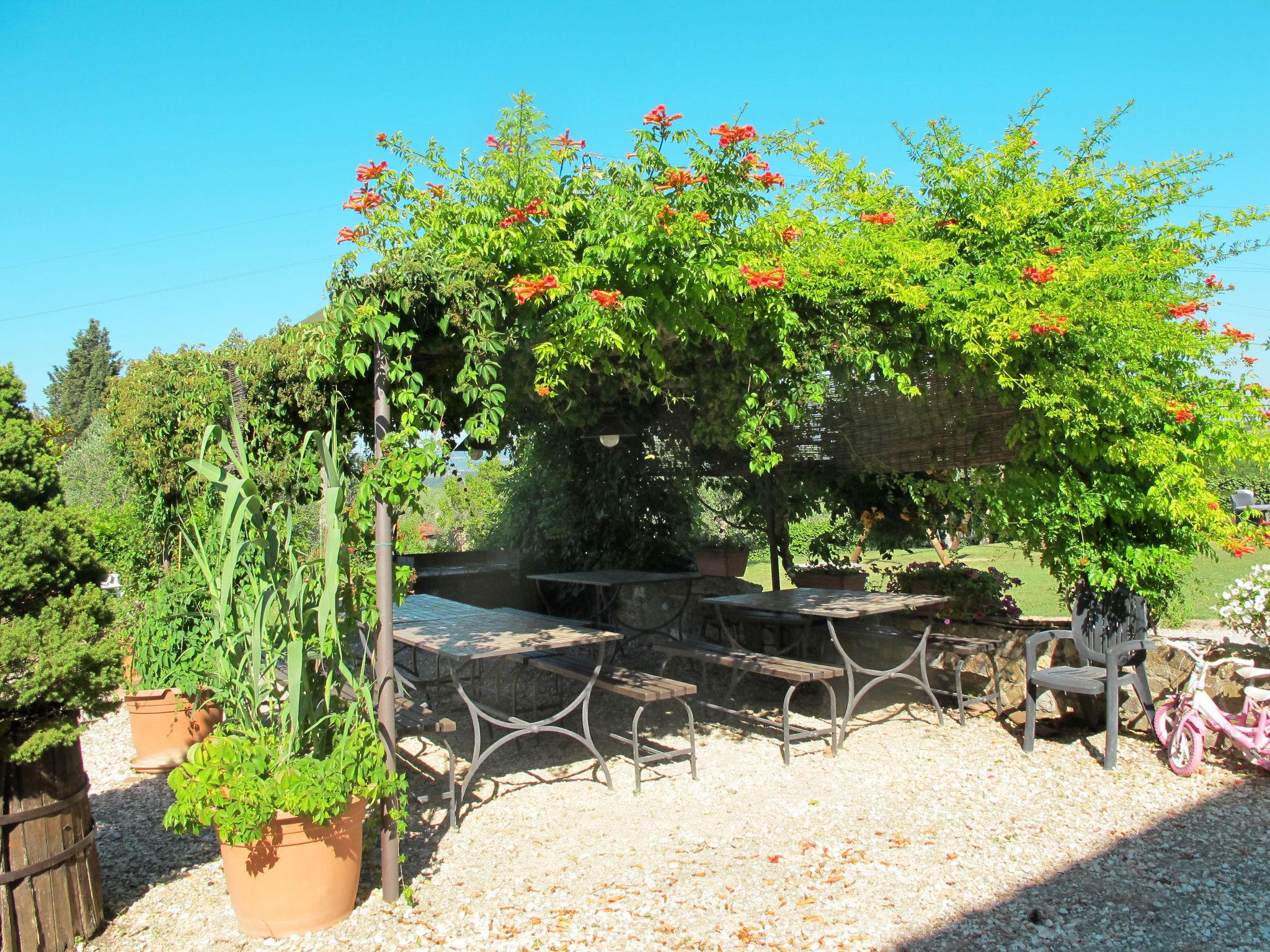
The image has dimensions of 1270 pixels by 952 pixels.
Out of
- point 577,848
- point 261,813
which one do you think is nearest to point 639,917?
point 577,848

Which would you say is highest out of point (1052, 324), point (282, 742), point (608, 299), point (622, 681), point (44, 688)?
point (608, 299)

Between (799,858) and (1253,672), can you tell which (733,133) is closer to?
(799,858)

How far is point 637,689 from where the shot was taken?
12.9 feet

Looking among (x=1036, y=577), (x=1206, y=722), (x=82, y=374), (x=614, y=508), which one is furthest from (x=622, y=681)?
(x=82, y=374)

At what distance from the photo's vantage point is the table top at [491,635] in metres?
3.74

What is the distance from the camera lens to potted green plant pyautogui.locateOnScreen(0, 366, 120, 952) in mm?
2375

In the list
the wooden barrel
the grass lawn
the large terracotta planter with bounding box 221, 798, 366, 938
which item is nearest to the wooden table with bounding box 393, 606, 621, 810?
the large terracotta planter with bounding box 221, 798, 366, 938

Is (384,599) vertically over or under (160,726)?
over

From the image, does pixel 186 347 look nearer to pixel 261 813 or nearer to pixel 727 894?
pixel 261 813

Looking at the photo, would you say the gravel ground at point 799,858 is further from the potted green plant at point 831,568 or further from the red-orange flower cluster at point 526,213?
the potted green plant at point 831,568

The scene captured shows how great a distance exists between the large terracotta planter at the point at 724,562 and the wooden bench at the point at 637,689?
10.5ft

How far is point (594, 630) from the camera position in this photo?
4.25 meters

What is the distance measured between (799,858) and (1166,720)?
7.09 ft

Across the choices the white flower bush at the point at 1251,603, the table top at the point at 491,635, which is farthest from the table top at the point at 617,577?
the white flower bush at the point at 1251,603
